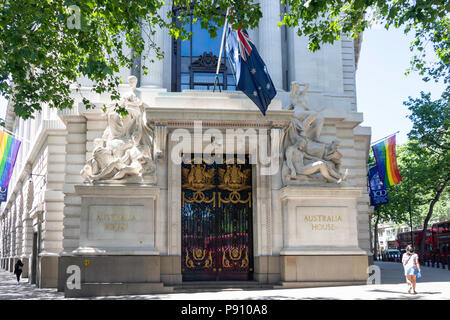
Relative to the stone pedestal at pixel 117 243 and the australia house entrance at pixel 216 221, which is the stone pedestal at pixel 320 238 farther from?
the stone pedestal at pixel 117 243

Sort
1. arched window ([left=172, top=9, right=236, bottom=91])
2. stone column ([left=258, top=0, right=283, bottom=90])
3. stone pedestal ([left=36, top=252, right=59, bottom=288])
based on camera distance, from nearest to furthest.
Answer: stone pedestal ([left=36, top=252, right=59, bottom=288]) → stone column ([left=258, top=0, right=283, bottom=90]) → arched window ([left=172, top=9, right=236, bottom=91])

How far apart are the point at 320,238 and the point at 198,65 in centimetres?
1052

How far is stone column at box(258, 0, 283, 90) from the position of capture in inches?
956

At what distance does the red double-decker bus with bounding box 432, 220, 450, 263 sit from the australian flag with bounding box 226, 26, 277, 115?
1374 inches

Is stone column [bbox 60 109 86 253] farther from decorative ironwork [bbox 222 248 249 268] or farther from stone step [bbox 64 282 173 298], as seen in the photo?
decorative ironwork [bbox 222 248 249 268]

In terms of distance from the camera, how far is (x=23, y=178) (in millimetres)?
38625

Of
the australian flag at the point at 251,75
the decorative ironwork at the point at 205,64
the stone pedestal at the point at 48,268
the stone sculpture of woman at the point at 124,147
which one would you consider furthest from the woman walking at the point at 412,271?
the stone pedestal at the point at 48,268

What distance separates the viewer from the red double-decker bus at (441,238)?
48.5m

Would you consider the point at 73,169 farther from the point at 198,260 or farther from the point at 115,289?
the point at 198,260

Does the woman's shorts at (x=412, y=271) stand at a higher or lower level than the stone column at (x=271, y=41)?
lower

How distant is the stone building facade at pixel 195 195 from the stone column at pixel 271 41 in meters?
1.25

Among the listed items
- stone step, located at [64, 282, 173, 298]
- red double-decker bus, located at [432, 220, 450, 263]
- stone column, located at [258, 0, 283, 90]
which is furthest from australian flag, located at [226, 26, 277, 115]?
red double-decker bus, located at [432, 220, 450, 263]

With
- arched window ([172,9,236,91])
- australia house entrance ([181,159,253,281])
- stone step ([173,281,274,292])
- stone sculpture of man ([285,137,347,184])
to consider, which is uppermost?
arched window ([172,9,236,91])
